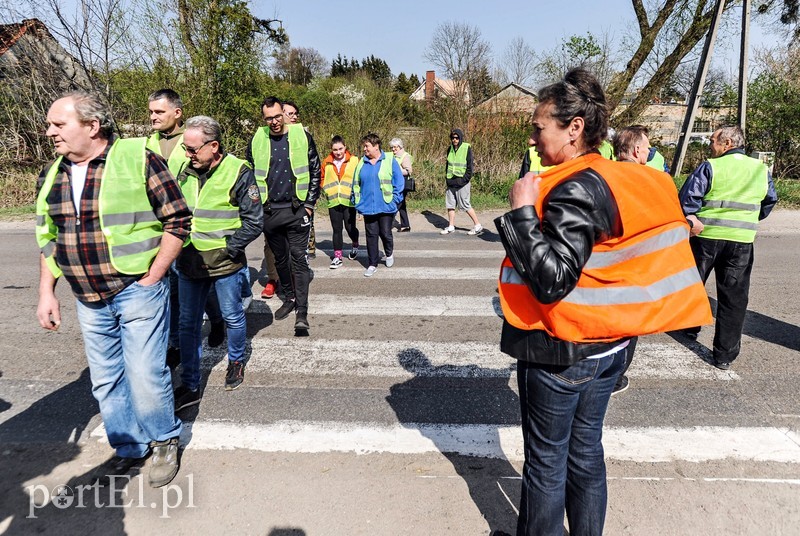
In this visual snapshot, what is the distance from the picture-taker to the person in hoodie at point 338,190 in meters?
7.89

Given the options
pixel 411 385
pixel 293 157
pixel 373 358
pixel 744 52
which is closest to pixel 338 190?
pixel 293 157

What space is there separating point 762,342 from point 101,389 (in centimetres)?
531

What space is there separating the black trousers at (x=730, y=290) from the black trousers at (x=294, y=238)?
3573 mm

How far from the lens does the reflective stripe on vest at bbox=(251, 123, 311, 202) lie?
5.30 metres

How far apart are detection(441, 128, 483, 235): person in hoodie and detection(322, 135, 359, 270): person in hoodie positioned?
2591 millimetres

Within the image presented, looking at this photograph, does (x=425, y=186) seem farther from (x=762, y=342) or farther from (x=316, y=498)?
(x=316, y=498)

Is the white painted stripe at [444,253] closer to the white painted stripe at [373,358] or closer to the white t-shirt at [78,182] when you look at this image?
the white painted stripe at [373,358]

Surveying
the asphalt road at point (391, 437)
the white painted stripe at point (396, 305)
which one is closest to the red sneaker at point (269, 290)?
the white painted stripe at point (396, 305)

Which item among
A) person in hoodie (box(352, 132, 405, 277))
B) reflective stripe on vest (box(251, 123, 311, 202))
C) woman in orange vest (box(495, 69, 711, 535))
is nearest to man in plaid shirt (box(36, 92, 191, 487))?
woman in orange vest (box(495, 69, 711, 535))

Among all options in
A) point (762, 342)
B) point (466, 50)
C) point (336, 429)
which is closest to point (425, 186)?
point (762, 342)

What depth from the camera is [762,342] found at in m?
4.85

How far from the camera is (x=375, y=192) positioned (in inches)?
289

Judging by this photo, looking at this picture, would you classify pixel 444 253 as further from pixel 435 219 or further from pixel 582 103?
pixel 582 103

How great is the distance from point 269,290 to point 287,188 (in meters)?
1.65
